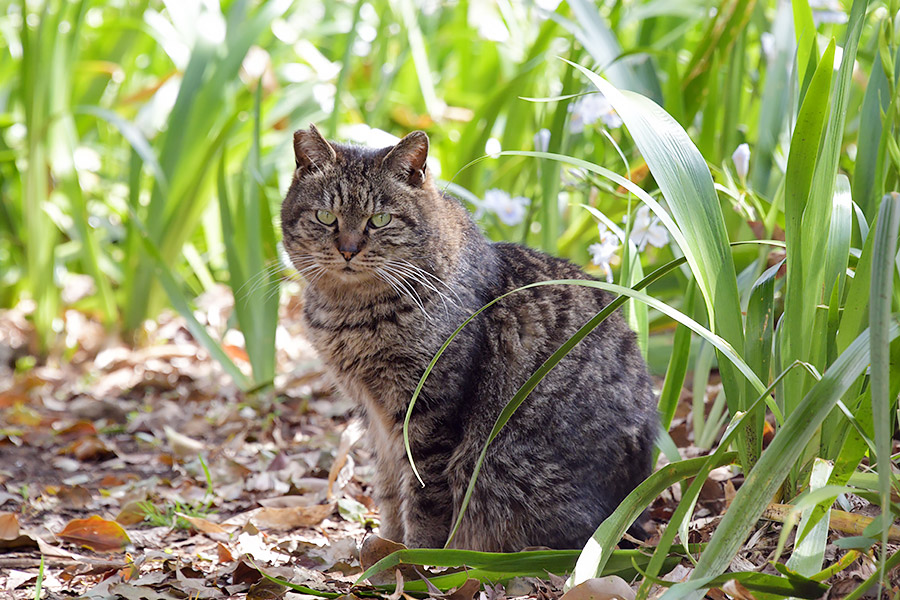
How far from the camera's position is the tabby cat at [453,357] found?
191 centimetres

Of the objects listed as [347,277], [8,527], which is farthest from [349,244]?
[8,527]

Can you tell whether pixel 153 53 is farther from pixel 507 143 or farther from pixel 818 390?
pixel 818 390

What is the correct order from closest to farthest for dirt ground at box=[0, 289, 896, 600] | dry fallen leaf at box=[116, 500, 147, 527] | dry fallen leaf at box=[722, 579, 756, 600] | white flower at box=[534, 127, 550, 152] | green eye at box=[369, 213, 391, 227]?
1. dry fallen leaf at box=[722, 579, 756, 600]
2. dirt ground at box=[0, 289, 896, 600]
3. green eye at box=[369, 213, 391, 227]
4. dry fallen leaf at box=[116, 500, 147, 527]
5. white flower at box=[534, 127, 550, 152]

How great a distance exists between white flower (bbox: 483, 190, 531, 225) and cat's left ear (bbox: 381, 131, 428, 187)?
0.67m

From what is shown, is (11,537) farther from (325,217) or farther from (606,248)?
(606,248)

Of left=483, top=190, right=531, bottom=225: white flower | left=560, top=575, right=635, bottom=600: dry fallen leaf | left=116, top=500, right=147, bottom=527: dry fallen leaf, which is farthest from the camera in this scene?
left=483, top=190, right=531, bottom=225: white flower

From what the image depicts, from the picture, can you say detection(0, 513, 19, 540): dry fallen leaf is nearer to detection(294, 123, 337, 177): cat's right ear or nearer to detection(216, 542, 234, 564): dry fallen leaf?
detection(216, 542, 234, 564): dry fallen leaf

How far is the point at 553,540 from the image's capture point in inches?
74.9

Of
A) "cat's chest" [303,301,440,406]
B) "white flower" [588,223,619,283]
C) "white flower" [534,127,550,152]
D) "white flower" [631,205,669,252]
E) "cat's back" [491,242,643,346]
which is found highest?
"white flower" [534,127,550,152]

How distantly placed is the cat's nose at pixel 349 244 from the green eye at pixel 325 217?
2.8 inches

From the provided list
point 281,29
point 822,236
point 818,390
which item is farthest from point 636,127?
point 281,29

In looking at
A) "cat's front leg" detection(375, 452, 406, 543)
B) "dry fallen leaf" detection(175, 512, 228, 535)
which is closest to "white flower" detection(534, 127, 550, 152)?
"cat's front leg" detection(375, 452, 406, 543)

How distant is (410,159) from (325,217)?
10.3 inches

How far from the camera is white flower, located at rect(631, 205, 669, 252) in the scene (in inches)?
87.4
